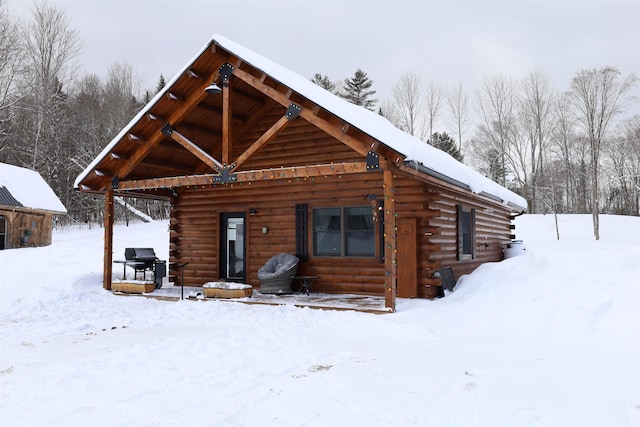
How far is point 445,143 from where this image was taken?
36.6m

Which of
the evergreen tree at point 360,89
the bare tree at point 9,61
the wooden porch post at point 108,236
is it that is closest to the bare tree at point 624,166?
the evergreen tree at point 360,89

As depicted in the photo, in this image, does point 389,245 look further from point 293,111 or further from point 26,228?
point 26,228

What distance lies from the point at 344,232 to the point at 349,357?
5.49m

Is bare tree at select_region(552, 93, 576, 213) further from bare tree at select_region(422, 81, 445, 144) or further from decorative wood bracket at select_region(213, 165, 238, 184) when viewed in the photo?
decorative wood bracket at select_region(213, 165, 238, 184)

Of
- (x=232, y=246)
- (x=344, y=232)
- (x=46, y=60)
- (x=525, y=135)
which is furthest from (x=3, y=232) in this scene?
→ (x=525, y=135)

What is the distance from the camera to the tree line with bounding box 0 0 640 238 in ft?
88.0

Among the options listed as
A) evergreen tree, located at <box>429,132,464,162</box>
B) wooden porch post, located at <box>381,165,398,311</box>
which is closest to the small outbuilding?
wooden porch post, located at <box>381,165,398,311</box>

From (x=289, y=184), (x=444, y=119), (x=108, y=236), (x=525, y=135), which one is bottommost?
(x=108, y=236)

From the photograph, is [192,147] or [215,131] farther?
[215,131]

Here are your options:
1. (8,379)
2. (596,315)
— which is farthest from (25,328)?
(596,315)

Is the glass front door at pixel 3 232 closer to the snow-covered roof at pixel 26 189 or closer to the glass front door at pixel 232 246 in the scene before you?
the snow-covered roof at pixel 26 189

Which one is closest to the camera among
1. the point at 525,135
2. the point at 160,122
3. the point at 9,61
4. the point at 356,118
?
the point at 356,118

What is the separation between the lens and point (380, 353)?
5.65 metres

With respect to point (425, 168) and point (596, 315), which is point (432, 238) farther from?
point (596, 315)
